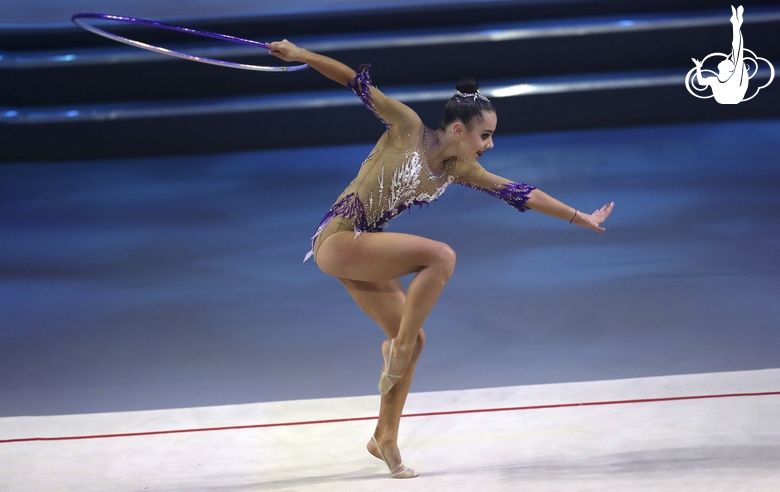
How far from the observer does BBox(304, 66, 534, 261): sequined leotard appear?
2527 mm

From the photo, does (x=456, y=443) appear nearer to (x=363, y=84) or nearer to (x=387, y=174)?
(x=387, y=174)

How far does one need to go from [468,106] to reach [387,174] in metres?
0.32

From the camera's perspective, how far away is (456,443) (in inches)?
111

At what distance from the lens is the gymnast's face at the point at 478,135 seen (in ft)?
8.21

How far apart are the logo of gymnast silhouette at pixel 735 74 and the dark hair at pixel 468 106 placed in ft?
19.2

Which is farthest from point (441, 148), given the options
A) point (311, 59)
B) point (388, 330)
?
point (388, 330)

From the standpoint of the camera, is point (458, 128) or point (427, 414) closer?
point (458, 128)

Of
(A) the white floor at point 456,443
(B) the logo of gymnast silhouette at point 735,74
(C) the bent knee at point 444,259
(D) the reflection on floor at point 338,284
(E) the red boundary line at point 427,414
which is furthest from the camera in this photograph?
(B) the logo of gymnast silhouette at point 735,74

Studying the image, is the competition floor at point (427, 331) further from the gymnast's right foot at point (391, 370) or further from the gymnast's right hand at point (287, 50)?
the gymnast's right hand at point (287, 50)

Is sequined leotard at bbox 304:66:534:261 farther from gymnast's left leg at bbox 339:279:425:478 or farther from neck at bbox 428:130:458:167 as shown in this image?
gymnast's left leg at bbox 339:279:425:478

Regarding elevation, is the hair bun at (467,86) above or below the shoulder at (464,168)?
above

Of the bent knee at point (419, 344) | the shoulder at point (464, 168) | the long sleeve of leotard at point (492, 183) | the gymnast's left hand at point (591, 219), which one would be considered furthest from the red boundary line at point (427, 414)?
the shoulder at point (464, 168)

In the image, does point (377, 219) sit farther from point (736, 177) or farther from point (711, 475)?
point (736, 177)

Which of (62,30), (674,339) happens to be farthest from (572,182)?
(62,30)
